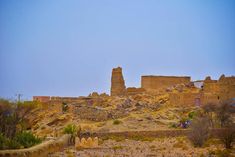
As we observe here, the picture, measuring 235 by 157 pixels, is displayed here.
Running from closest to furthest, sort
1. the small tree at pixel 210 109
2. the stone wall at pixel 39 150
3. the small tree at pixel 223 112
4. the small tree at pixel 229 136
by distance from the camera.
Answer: the stone wall at pixel 39 150 → the small tree at pixel 229 136 → the small tree at pixel 223 112 → the small tree at pixel 210 109

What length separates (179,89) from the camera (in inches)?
2019

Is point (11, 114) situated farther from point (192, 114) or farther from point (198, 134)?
point (192, 114)

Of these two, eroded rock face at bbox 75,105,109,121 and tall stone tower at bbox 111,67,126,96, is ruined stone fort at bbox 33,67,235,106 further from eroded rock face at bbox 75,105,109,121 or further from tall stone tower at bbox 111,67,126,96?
eroded rock face at bbox 75,105,109,121

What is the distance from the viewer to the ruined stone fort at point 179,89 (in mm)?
45875

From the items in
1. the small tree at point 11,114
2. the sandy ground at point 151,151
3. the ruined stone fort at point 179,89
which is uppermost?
the ruined stone fort at point 179,89

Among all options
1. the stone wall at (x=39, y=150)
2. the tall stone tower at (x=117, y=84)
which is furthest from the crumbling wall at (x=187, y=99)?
the stone wall at (x=39, y=150)

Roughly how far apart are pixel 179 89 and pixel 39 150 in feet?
110

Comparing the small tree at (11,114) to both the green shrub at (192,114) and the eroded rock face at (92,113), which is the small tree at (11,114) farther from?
the green shrub at (192,114)

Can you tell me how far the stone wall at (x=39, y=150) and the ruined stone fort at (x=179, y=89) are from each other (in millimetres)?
19121

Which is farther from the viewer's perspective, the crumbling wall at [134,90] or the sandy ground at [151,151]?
the crumbling wall at [134,90]

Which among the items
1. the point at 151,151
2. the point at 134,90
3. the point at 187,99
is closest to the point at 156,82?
the point at 134,90

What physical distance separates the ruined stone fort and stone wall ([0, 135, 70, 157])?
1912 cm

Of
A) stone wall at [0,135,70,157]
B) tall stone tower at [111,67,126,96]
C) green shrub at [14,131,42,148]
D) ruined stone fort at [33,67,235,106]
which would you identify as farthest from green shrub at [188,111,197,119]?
green shrub at [14,131,42,148]

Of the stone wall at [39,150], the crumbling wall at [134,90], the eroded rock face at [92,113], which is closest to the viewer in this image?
the stone wall at [39,150]
